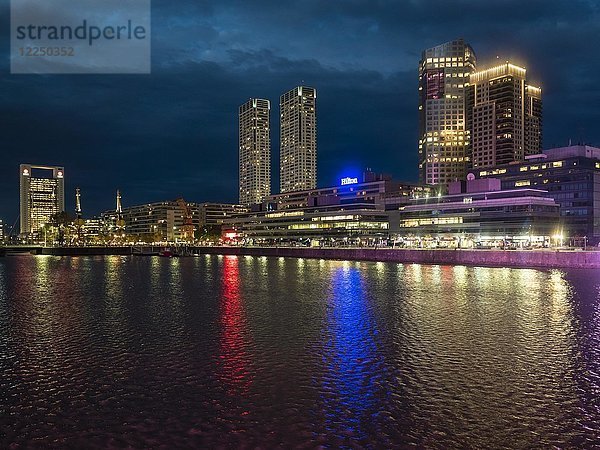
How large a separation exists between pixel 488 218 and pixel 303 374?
543ft

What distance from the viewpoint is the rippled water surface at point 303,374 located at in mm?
18281

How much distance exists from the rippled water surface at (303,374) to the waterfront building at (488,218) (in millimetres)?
127188

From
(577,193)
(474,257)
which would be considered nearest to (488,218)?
(577,193)

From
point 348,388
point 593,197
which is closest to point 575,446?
point 348,388

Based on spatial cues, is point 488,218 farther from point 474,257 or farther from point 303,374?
point 303,374

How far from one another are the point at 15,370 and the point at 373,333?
2240 cm

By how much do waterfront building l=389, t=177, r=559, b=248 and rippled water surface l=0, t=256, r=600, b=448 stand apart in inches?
5007

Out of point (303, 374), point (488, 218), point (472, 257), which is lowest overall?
point (303, 374)

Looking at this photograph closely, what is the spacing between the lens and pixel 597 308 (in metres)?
45.2

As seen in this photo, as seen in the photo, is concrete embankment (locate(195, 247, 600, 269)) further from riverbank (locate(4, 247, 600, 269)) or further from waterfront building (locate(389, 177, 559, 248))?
waterfront building (locate(389, 177, 559, 248))

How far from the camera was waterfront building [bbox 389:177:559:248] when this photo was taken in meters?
166

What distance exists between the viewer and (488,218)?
176m

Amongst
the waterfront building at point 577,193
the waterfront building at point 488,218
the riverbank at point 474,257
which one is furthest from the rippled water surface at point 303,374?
the waterfront building at point 577,193

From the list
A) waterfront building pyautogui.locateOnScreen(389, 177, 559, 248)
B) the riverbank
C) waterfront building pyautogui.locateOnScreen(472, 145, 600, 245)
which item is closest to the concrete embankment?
the riverbank
